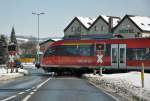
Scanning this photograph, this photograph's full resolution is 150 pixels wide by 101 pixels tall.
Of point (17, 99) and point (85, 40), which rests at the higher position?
point (85, 40)

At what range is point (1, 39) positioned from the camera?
11381 centimetres

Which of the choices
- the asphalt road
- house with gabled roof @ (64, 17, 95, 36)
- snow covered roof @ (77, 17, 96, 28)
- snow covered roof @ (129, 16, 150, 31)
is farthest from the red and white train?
snow covered roof @ (77, 17, 96, 28)

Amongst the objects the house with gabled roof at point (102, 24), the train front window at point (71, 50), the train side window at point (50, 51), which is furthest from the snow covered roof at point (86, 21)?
the train front window at point (71, 50)

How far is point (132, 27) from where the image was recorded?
118 meters

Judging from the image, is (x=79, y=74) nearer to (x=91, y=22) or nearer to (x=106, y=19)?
(x=106, y=19)

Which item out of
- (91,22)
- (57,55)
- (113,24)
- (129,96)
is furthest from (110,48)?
(91,22)

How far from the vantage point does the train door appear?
1816 inches

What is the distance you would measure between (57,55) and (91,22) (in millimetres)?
94429

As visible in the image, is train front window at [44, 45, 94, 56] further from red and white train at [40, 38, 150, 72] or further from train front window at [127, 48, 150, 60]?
train front window at [127, 48, 150, 60]

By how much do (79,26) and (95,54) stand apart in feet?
304

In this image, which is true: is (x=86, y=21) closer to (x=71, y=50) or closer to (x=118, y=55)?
(x=71, y=50)

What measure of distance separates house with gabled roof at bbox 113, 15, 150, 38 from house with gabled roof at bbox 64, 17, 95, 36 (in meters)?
18.2

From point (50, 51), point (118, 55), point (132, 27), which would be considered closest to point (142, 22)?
point (132, 27)

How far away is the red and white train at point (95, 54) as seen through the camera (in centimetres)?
4553
